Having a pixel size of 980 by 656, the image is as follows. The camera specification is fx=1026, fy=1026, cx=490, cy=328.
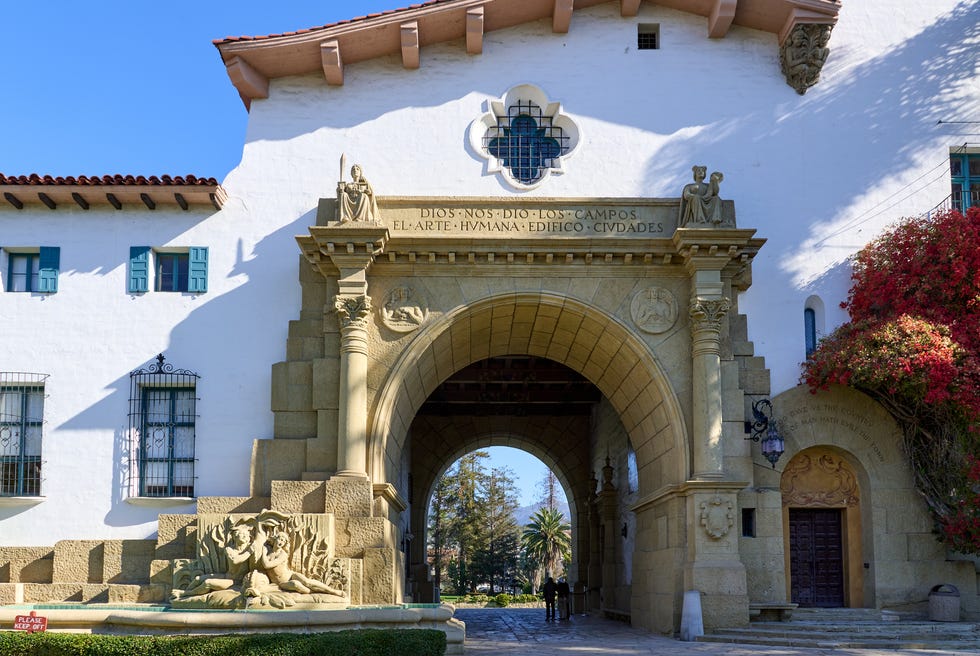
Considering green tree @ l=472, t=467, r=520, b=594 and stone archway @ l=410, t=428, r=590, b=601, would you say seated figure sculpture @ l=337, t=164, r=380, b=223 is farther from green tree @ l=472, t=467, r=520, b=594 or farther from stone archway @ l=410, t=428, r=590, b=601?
green tree @ l=472, t=467, r=520, b=594

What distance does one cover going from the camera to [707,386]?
16.6m

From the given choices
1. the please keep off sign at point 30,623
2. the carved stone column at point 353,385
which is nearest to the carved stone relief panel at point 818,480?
the carved stone column at point 353,385

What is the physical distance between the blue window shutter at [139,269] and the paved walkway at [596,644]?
806 cm

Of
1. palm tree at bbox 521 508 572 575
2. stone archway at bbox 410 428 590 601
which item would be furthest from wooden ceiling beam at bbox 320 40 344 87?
palm tree at bbox 521 508 572 575

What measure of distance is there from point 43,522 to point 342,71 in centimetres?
910

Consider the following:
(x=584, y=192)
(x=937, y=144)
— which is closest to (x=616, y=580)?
(x=584, y=192)

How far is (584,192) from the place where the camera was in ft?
58.7

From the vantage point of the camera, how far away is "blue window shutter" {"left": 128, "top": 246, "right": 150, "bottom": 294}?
17406mm

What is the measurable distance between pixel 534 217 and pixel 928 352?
655cm


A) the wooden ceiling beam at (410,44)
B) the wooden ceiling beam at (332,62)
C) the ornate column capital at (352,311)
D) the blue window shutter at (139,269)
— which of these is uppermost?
the wooden ceiling beam at (410,44)

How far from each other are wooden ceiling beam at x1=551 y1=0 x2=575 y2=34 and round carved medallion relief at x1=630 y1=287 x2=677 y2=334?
16.6ft

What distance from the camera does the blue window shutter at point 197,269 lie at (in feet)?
57.2

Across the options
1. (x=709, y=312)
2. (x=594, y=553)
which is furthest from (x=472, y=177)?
(x=594, y=553)

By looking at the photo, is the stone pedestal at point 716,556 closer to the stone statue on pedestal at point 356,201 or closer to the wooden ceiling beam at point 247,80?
the stone statue on pedestal at point 356,201
